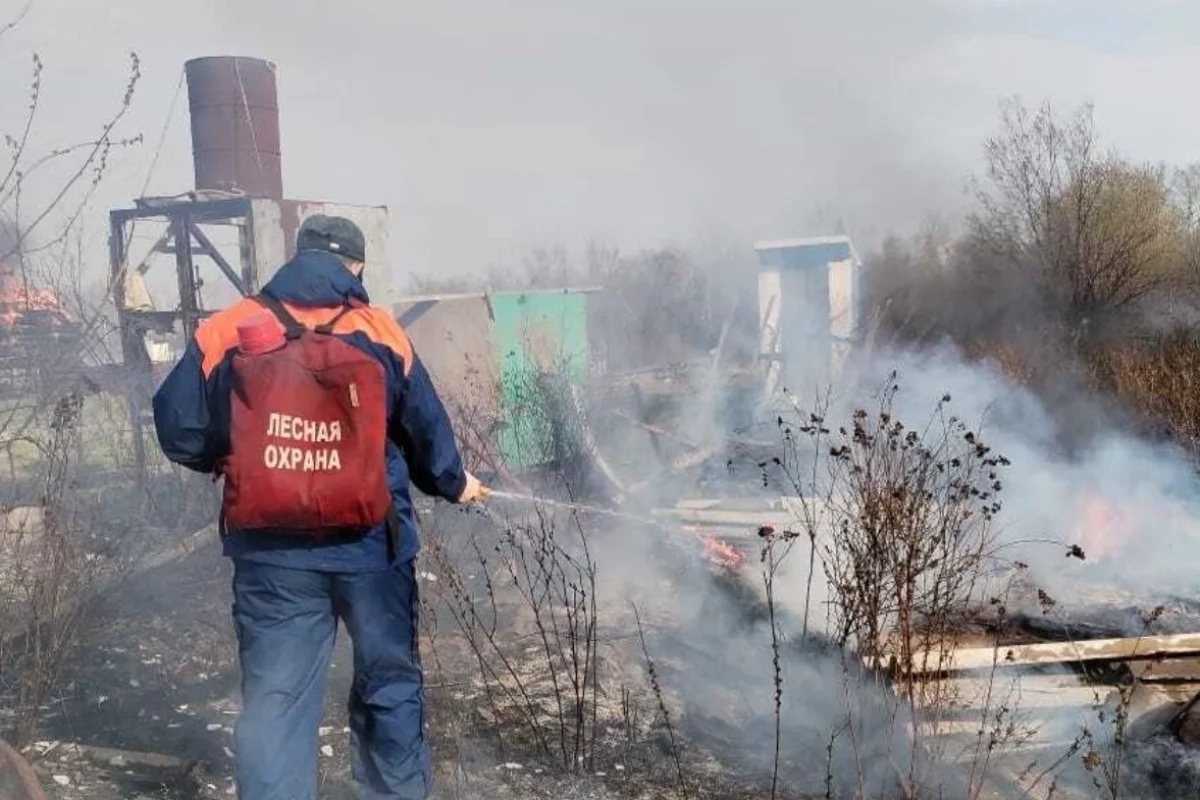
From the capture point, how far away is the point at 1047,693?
4348 mm

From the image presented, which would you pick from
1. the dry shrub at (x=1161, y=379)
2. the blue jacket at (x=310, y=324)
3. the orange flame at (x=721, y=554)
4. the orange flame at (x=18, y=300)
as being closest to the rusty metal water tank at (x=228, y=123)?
the orange flame at (x=18, y=300)

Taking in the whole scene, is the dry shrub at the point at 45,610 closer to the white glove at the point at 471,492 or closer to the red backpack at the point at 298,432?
the red backpack at the point at 298,432

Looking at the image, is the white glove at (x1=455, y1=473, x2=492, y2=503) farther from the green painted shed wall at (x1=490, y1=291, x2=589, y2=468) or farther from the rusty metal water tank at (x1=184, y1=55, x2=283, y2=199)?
the rusty metal water tank at (x1=184, y1=55, x2=283, y2=199)

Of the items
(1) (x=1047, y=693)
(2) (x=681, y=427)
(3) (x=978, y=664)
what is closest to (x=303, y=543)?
(3) (x=978, y=664)

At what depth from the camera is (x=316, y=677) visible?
2.77 meters

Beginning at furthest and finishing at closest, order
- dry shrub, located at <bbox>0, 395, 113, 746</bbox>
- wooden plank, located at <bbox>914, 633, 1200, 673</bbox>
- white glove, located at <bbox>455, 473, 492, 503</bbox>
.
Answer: wooden plank, located at <bbox>914, 633, 1200, 673</bbox>
dry shrub, located at <bbox>0, 395, 113, 746</bbox>
white glove, located at <bbox>455, 473, 492, 503</bbox>

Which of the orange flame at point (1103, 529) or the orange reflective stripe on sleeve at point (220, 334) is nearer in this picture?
the orange reflective stripe on sleeve at point (220, 334)

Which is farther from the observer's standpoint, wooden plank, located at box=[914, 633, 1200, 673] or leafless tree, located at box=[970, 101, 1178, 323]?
leafless tree, located at box=[970, 101, 1178, 323]

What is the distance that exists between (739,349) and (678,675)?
38.8 ft

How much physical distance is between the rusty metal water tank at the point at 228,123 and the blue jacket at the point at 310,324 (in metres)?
6.77

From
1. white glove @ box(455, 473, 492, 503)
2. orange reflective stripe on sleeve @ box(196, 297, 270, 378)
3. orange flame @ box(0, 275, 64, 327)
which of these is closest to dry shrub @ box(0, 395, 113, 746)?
orange flame @ box(0, 275, 64, 327)

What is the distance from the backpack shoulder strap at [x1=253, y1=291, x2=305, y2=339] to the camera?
2594 mm

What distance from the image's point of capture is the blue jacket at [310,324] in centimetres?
264

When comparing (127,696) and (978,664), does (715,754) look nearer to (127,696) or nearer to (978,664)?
(978,664)
